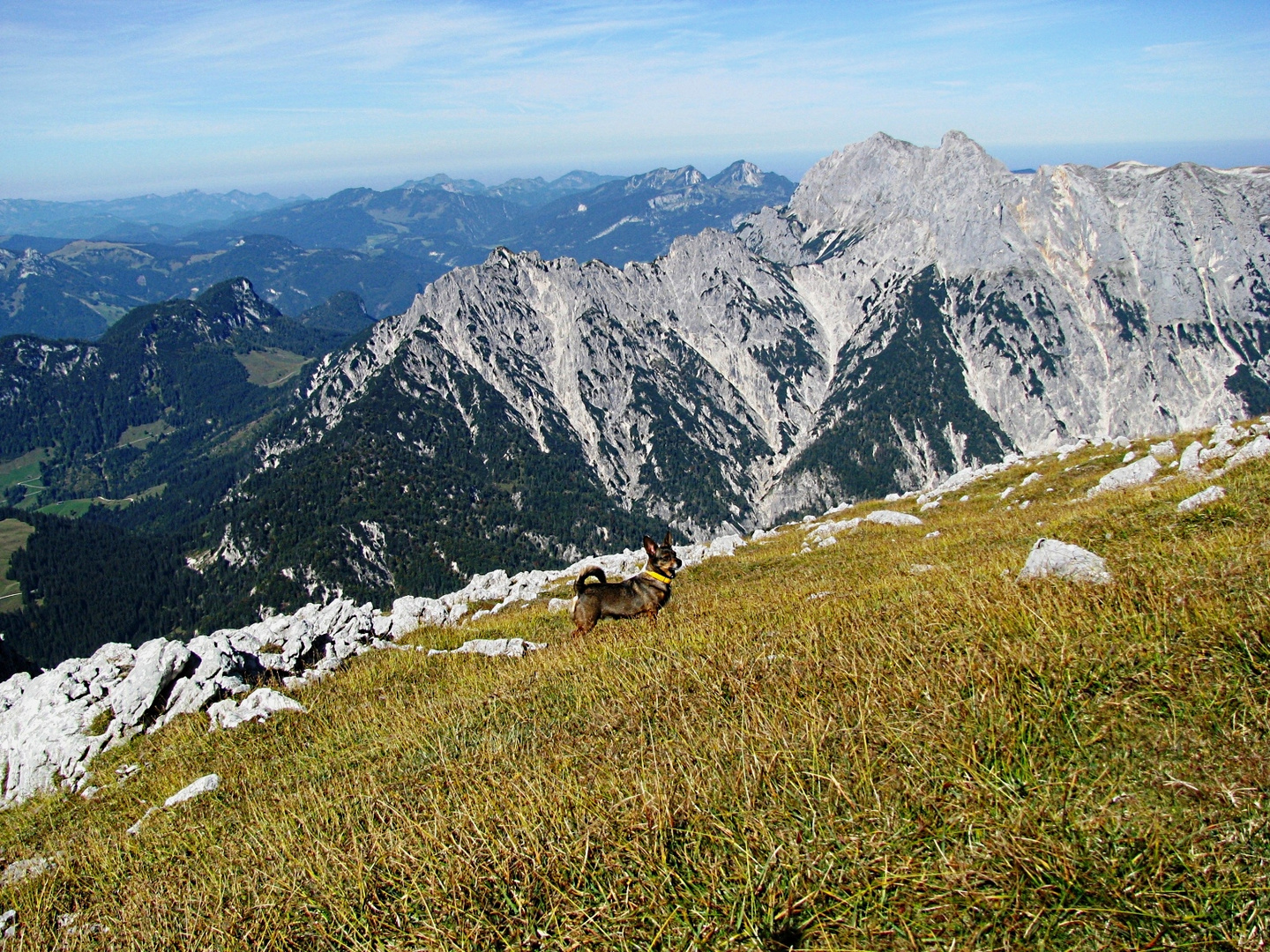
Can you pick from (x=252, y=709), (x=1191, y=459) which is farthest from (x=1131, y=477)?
(x=252, y=709)

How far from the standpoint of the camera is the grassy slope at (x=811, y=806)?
3.04 m

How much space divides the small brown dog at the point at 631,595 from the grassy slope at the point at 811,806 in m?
3.97

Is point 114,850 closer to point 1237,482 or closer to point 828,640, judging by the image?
point 828,640

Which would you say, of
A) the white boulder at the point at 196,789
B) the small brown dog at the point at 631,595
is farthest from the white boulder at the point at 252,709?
the small brown dog at the point at 631,595

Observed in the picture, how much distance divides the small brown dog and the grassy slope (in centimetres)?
397

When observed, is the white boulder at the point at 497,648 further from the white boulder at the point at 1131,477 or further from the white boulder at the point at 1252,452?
the white boulder at the point at 1131,477

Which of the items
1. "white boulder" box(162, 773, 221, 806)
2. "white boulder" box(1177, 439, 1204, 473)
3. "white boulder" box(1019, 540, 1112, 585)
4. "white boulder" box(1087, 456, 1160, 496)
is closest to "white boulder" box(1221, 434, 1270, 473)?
"white boulder" box(1177, 439, 1204, 473)

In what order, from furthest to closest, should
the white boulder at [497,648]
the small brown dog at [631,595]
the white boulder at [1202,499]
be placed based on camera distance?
the white boulder at [497,648] → the small brown dog at [631,595] → the white boulder at [1202,499]

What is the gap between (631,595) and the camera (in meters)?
12.8

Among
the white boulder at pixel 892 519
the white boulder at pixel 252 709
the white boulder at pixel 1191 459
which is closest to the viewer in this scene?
the white boulder at pixel 252 709

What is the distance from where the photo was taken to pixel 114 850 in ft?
23.2

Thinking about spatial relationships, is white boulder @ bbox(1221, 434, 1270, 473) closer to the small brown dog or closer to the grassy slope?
the grassy slope

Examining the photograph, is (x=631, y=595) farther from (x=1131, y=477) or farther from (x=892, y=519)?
(x=1131, y=477)

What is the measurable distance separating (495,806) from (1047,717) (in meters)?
Answer: 3.94
